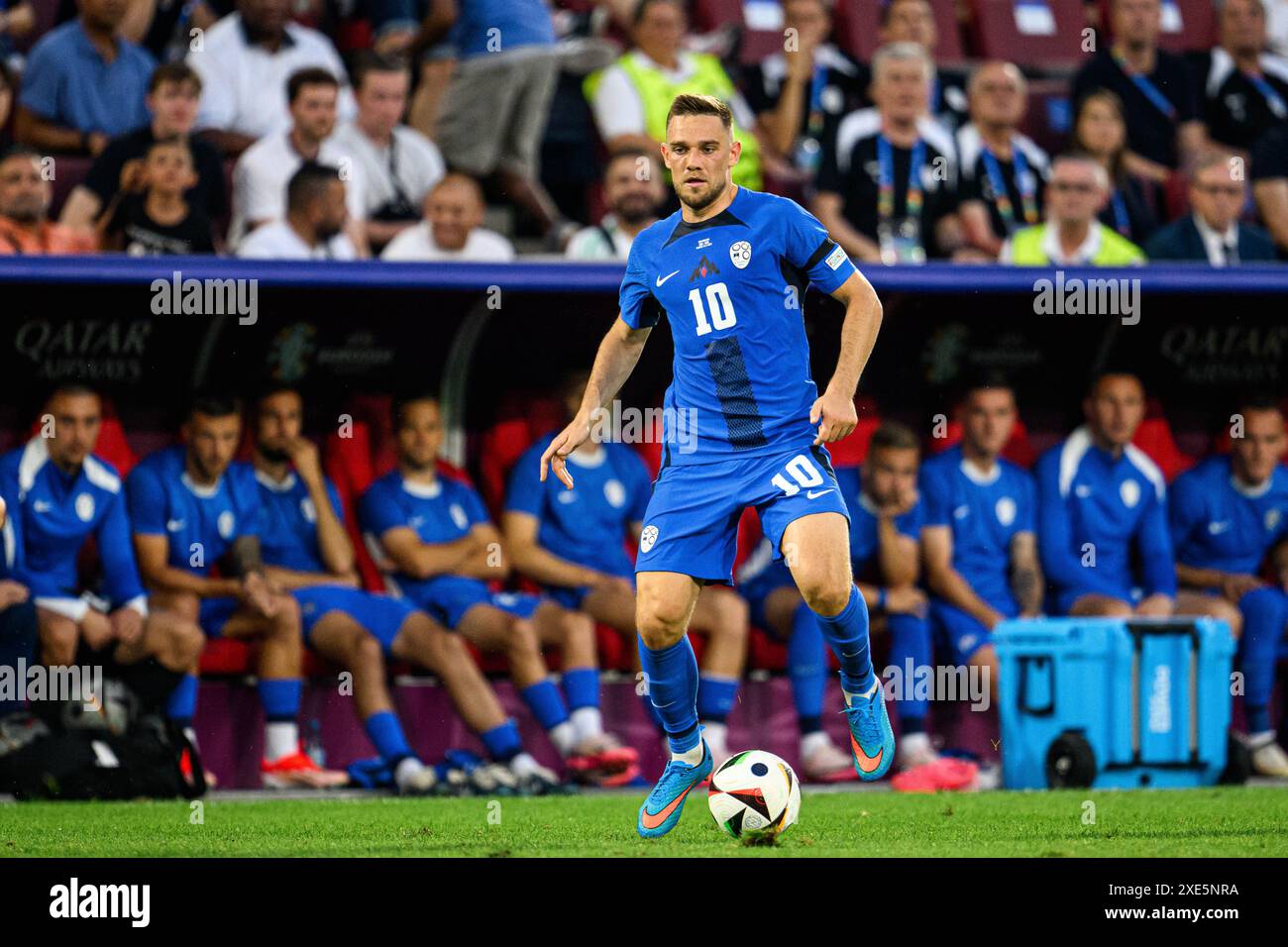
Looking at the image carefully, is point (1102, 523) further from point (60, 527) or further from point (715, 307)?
point (60, 527)

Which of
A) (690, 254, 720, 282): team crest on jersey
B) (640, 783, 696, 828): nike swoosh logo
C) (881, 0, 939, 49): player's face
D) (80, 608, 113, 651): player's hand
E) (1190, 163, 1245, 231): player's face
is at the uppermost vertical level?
(881, 0, 939, 49): player's face

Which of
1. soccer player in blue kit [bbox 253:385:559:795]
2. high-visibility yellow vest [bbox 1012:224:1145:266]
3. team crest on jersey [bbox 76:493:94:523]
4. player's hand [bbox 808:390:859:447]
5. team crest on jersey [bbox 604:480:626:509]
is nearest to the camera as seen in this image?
player's hand [bbox 808:390:859:447]

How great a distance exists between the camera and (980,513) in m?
9.40

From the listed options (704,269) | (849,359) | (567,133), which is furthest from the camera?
(567,133)

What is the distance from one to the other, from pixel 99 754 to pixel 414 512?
6.11 feet

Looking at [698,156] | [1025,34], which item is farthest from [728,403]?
[1025,34]

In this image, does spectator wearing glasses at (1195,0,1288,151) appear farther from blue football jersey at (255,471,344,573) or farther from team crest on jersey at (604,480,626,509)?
blue football jersey at (255,471,344,573)

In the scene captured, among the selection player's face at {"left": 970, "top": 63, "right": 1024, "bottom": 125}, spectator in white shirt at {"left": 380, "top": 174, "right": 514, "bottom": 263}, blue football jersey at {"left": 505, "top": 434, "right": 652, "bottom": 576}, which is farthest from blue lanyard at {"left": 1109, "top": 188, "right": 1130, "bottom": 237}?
spectator in white shirt at {"left": 380, "top": 174, "right": 514, "bottom": 263}

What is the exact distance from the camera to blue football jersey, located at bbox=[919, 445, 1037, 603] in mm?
9352

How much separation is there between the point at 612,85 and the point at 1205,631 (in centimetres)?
390

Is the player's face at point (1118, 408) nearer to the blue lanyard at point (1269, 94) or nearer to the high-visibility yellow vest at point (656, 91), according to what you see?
the high-visibility yellow vest at point (656, 91)

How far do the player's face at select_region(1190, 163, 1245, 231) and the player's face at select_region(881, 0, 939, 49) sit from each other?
→ 1740mm
